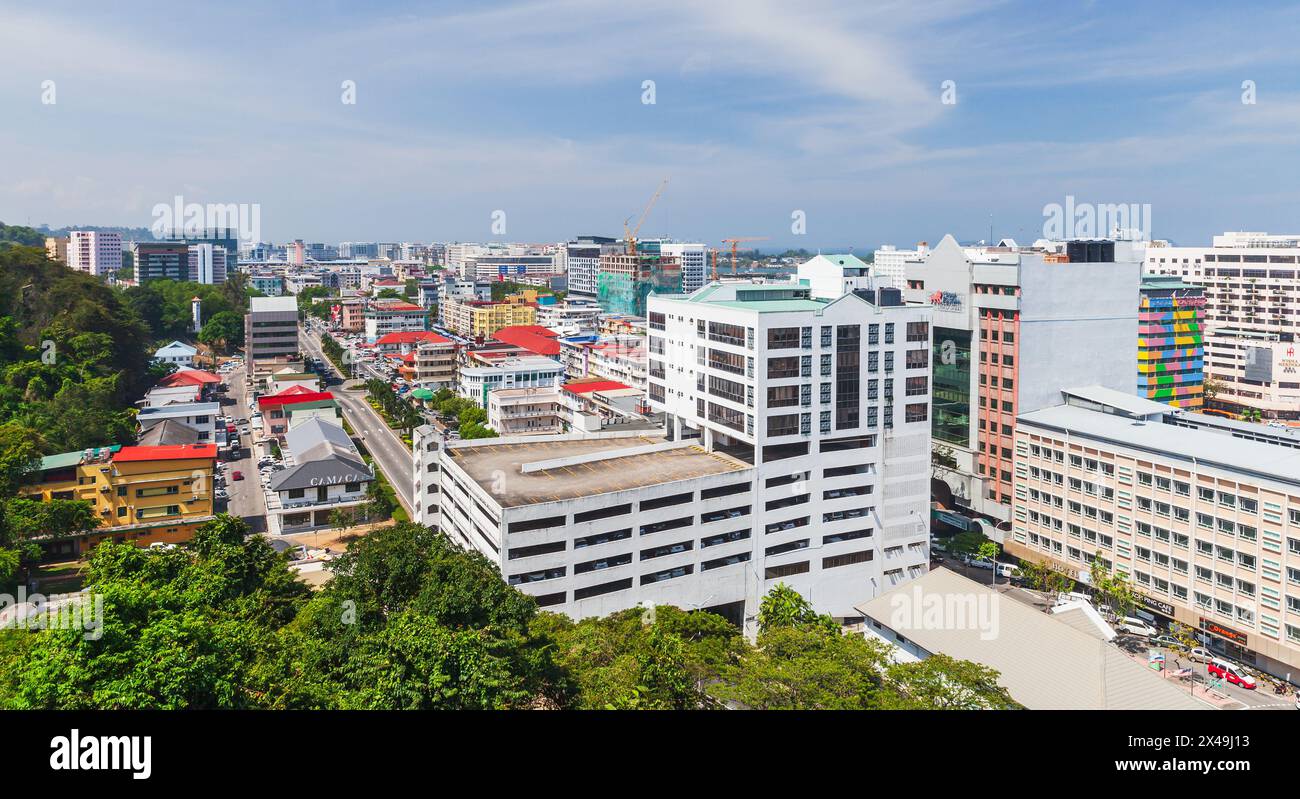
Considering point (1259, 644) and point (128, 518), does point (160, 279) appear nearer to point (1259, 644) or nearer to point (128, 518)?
point (128, 518)

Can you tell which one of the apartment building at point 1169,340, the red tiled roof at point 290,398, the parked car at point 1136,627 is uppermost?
the apartment building at point 1169,340

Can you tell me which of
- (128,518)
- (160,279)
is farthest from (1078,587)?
(160,279)

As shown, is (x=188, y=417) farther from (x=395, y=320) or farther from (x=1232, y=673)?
(x=1232, y=673)

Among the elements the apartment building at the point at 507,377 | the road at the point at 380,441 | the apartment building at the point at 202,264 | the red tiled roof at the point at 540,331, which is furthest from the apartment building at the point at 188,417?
the apartment building at the point at 202,264

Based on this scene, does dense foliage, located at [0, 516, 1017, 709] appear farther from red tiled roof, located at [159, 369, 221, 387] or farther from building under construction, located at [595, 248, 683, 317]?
building under construction, located at [595, 248, 683, 317]

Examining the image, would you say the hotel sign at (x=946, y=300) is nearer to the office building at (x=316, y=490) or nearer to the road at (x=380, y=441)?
the road at (x=380, y=441)

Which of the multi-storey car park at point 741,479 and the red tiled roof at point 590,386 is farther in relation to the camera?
the red tiled roof at point 590,386
